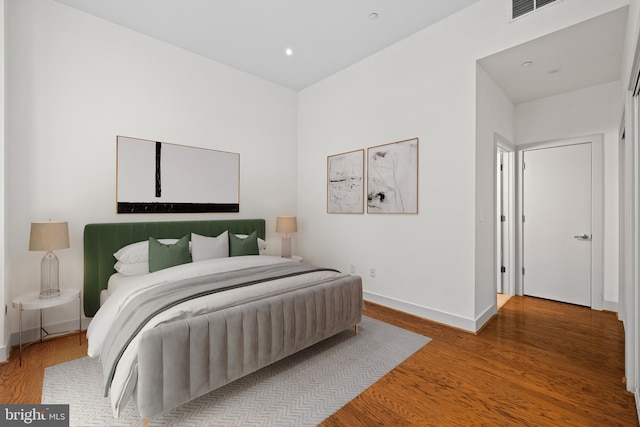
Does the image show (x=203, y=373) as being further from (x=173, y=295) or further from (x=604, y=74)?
(x=604, y=74)

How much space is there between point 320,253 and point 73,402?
3118 mm

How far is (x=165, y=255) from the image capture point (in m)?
2.87

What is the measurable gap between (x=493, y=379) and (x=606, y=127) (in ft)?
11.0

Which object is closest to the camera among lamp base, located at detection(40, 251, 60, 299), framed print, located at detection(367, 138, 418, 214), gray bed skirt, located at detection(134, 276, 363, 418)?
gray bed skirt, located at detection(134, 276, 363, 418)

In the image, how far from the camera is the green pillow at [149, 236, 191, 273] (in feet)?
9.29

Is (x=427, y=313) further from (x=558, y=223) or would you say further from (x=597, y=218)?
(x=597, y=218)

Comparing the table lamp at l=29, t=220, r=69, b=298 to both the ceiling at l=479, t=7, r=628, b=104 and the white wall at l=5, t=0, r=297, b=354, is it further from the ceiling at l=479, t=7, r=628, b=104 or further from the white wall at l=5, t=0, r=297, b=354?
the ceiling at l=479, t=7, r=628, b=104

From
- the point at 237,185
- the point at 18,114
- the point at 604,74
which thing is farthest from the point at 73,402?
the point at 604,74

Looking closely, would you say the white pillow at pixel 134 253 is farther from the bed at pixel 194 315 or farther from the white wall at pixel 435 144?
the white wall at pixel 435 144

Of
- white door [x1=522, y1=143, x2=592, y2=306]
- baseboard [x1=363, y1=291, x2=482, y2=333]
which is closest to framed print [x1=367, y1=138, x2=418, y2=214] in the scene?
baseboard [x1=363, y1=291, x2=482, y2=333]

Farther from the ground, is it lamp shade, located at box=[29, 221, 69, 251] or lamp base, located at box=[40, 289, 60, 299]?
lamp shade, located at box=[29, 221, 69, 251]

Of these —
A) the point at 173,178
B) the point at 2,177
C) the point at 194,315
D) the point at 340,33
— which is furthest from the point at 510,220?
the point at 2,177

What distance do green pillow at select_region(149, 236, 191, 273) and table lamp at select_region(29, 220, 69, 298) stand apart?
26.1 inches

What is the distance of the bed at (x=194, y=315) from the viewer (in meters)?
1.58
